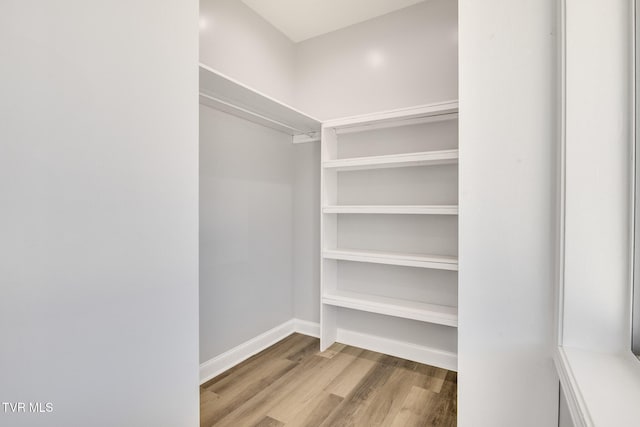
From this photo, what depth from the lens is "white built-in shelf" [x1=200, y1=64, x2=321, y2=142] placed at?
165cm

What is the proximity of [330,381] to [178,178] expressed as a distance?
5.14 feet

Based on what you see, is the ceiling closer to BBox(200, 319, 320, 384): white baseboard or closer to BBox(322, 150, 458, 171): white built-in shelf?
BBox(322, 150, 458, 171): white built-in shelf

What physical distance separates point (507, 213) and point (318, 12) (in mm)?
2101

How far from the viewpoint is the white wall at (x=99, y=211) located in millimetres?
790

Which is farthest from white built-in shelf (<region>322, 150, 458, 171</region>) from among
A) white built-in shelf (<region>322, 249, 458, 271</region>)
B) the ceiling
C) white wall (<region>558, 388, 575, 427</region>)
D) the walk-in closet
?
white wall (<region>558, 388, 575, 427</region>)

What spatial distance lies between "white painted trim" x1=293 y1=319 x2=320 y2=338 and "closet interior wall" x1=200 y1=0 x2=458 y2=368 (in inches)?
1.8

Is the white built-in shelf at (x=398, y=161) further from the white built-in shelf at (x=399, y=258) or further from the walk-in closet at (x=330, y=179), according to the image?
the white built-in shelf at (x=399, y=258)

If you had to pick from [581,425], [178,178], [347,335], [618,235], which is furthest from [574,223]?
[347,335]

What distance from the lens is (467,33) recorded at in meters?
1.23

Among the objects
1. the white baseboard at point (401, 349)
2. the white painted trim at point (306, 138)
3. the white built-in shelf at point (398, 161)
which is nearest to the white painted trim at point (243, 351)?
the white baseboard at point (401, 349)

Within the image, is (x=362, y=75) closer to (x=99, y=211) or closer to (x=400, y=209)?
(x=400, y=209)

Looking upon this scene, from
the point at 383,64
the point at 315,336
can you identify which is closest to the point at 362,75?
the point at 383,64

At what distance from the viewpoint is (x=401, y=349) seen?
2.27 meters

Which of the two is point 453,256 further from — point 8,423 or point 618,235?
point 8,423
